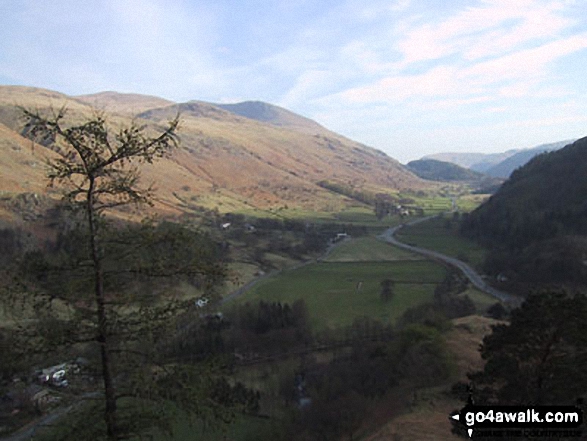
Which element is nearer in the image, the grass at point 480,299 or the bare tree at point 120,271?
the bare tree at point 120,271

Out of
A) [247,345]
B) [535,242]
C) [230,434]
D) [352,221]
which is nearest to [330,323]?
[247,345]

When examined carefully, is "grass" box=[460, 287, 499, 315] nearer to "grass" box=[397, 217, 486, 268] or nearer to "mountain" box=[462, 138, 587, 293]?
"mountain" box=[462, 138, 587, 293]

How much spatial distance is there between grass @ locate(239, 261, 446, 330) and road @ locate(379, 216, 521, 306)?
5.02 meters

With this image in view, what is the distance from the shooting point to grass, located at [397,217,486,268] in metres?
105

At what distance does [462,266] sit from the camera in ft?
311

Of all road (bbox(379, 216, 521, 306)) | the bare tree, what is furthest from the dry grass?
road (bbox(379, 216, 521, 306))

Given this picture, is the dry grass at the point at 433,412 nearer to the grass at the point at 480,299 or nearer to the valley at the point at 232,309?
the valley at the point at 232,309

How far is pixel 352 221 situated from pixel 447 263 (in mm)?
72594

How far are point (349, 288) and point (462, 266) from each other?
96.0ft

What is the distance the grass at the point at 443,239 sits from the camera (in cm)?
10538

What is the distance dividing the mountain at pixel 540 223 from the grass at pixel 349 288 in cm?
1535

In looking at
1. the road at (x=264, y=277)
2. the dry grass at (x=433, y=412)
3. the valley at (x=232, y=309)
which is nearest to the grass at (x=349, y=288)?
the valley at (x=232, y=309)

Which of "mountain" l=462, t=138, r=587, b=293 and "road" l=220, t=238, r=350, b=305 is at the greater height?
"mountain" l=462, t=138, r=587, b=293

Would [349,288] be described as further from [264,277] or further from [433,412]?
[433,412]
